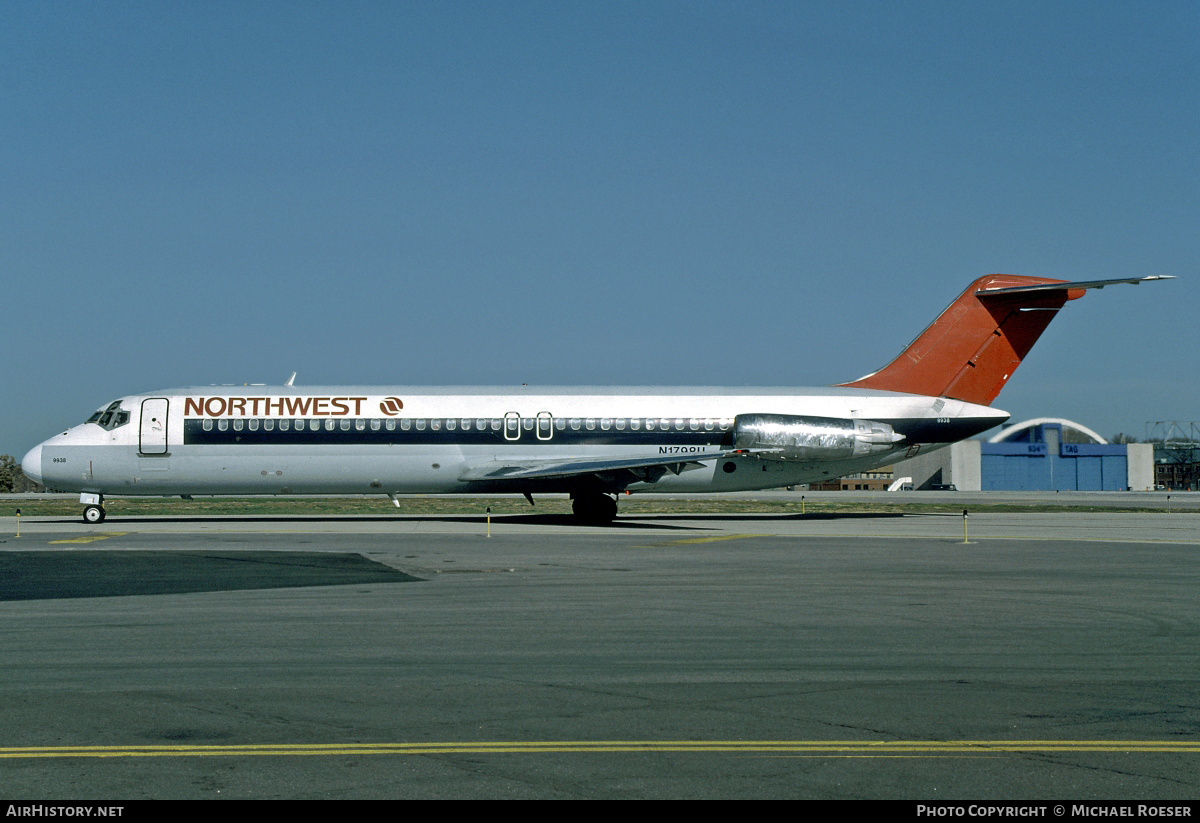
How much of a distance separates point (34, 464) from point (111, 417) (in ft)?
8.30

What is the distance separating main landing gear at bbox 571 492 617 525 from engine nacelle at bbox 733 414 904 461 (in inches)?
169

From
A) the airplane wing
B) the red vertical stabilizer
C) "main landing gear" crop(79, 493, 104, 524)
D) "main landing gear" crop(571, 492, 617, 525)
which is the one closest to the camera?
the airplane wing

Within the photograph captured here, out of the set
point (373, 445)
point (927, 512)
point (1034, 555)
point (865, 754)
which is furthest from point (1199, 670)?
point (927, 512)

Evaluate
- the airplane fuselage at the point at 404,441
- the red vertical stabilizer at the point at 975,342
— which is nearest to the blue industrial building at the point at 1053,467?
the red vertical stabilizer at the point at 975,342

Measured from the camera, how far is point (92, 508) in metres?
31.7

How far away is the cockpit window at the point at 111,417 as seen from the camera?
32.2 m

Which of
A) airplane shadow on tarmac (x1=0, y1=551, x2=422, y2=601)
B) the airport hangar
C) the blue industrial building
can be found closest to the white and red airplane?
airplane shadow on tarmac (x1=0, y1=551, x2=422, y2=601)

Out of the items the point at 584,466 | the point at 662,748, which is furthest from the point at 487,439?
the point at 662,748

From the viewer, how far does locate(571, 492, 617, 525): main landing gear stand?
3284 cm

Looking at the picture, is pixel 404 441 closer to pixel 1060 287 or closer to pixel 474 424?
pixel 474 424

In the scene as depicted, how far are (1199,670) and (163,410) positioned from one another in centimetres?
2921

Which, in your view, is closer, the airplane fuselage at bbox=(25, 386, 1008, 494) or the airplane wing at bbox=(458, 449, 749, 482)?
the airplane wing at bbox=(458, 449, 749, 482)

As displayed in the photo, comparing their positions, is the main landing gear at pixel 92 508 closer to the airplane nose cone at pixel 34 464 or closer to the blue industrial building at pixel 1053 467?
the airplane nose cone at pixel 34 464

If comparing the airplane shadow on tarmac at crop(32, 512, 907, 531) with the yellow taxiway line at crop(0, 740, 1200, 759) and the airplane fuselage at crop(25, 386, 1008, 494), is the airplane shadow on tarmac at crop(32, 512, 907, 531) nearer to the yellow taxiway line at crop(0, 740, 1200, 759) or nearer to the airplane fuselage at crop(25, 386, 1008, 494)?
the airplane fuselage at crop(25, 386, 1008, 494)
